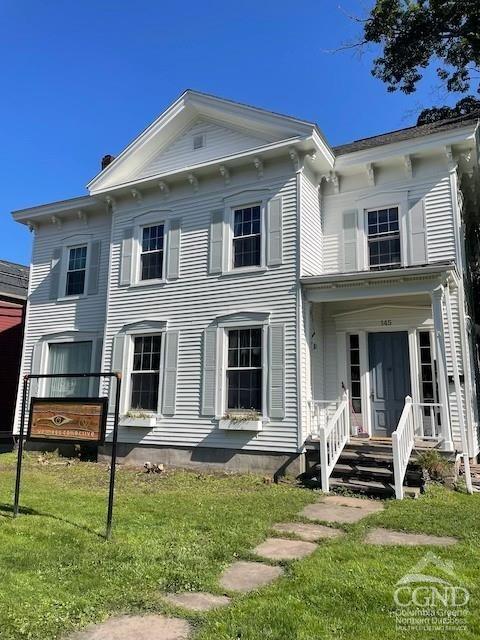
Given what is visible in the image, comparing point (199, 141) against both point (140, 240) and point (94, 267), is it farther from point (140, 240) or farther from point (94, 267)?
point (94, 267)

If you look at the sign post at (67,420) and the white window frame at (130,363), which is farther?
the white window frame at (130,363)

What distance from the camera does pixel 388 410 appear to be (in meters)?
10.0

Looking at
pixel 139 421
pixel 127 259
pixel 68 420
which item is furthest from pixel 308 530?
pixel 127 259

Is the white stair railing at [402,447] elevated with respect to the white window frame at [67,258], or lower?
lower

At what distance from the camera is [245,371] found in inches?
397

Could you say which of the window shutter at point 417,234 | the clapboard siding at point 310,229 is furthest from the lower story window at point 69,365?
the window shutter at point 417,234

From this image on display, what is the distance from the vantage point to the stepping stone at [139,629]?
3.05 metres

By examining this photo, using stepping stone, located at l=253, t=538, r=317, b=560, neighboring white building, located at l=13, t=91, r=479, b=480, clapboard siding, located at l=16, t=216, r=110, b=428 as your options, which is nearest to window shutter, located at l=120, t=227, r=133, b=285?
neighboring white building, located at l=13, t=91, r=479, b=480

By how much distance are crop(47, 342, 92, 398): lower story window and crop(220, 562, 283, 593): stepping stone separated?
901 cm

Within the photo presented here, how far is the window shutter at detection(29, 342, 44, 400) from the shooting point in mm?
13109

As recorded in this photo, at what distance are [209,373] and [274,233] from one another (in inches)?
129

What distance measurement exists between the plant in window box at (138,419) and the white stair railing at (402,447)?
538 centimetres

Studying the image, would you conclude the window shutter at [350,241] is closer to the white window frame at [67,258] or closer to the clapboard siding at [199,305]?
the clapboard siding at [199,305]

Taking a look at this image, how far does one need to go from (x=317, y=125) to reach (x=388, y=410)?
6.06 m
